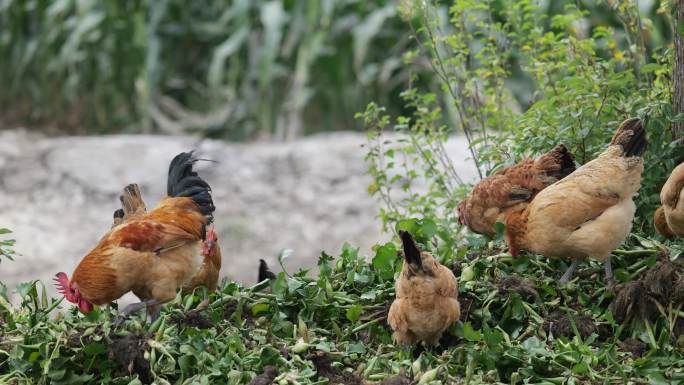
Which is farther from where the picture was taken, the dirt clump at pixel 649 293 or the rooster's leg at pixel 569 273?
the rooster's leg at pixel 569 273

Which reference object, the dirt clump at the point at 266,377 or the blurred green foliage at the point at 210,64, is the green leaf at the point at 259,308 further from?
the blurred green foliage at the point at 210,64

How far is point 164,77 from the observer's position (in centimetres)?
1004

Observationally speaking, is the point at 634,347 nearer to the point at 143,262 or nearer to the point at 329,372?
the point at 329,372

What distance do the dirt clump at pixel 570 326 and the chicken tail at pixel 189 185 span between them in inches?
68.6

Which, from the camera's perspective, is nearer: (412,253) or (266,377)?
(266,377)

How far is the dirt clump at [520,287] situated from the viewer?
12.3 ft

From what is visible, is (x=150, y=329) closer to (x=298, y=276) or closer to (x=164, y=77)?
(x=298, y=276)

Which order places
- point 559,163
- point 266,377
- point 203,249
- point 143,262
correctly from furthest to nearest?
point 203,249 → point 559,163 → point 143,262 → point 266,377

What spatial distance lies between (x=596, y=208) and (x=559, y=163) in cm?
40

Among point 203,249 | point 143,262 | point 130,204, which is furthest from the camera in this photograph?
point 130,204

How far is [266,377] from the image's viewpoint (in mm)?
3307

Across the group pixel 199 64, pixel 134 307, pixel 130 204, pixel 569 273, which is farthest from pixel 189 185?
pixel 199 64

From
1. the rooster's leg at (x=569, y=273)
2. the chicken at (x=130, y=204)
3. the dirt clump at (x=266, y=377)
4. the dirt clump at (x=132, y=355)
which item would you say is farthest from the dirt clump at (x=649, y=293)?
the chicken at (x=130, y=204)

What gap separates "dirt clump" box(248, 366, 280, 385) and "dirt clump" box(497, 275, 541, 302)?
1043mm
